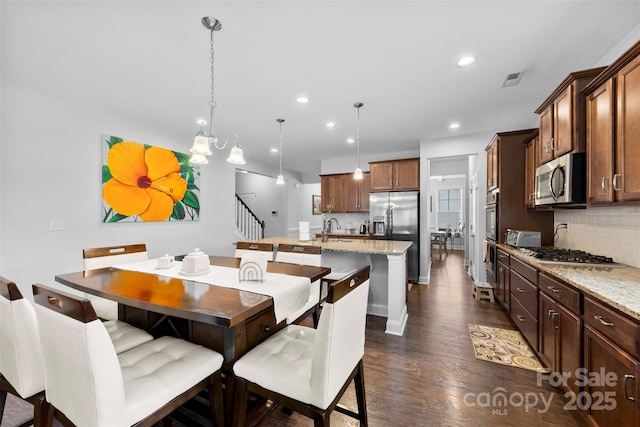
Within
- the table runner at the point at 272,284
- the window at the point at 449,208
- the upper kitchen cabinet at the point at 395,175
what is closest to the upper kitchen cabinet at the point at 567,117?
the table runner at the point at 272,284

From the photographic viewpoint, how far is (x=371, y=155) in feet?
20.0

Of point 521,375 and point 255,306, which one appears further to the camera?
point 521,375

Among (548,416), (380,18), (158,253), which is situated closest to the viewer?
(548,416)

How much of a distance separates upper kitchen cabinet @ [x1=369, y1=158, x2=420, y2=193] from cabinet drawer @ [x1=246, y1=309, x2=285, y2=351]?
423cm

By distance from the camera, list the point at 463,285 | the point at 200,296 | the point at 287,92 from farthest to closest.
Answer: the point at 463,285, the point at 287,92, the point at 200,296

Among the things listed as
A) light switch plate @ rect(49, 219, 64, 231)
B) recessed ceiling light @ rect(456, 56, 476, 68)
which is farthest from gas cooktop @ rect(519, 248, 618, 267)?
light switch plate @ rect(49, 219, 64, 231)

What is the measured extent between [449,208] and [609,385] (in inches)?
336

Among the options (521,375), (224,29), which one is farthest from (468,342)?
(224,29)

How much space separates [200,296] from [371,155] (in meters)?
5.40

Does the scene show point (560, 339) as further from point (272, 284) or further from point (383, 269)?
point (272, 284)

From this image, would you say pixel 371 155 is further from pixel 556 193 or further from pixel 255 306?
pixel 255 306

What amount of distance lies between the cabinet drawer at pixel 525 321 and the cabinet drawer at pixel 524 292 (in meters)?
0.06

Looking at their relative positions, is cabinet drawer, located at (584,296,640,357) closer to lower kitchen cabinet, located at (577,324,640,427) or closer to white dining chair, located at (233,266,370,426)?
lower kitchen cabinet, located at (577,324,640,427)

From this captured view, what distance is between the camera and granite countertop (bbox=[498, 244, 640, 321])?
1.24 metres
